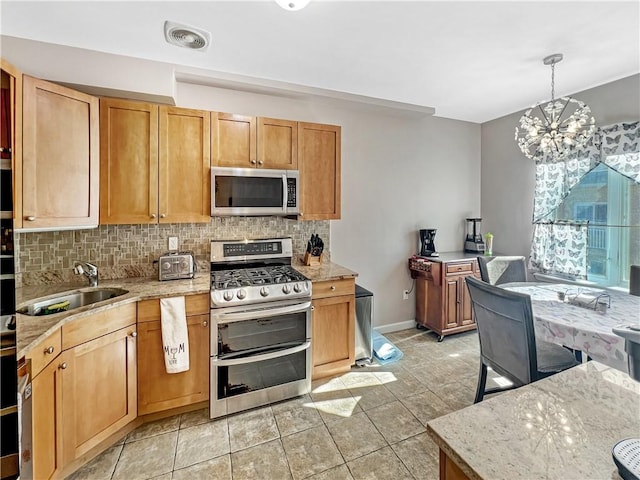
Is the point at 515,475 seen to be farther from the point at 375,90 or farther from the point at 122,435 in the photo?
the point at 375,90

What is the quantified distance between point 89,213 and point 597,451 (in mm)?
2800

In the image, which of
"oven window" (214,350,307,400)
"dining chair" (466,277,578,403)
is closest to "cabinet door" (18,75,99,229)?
"oven window" (214,350,307,400)

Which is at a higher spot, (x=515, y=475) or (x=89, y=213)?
(x=89, y=213)

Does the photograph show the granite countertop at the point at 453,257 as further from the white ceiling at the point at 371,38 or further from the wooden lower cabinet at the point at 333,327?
the white ceiling at the point at 371,38

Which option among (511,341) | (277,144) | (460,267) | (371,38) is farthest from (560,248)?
(277,144)

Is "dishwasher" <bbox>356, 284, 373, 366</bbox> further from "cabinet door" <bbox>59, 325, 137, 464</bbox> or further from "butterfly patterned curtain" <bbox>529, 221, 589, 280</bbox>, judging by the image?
"butterfly patterned curtain" <bbox>529, 221, 589, 280</bbox>

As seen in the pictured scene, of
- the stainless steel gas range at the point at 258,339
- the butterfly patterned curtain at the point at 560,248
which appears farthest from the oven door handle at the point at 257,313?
the butterfly patterned curtain at the point at 560,248

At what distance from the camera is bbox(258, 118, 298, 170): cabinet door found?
2.69 metres

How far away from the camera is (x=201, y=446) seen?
1962 millimetres

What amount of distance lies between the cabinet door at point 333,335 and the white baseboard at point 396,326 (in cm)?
103

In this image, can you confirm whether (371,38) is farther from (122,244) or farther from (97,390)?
(97,390)

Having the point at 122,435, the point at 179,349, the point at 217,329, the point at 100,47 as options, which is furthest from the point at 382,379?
the point at 100,47

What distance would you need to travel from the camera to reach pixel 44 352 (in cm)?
151

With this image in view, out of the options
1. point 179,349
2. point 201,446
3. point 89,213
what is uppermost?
point 89,213
